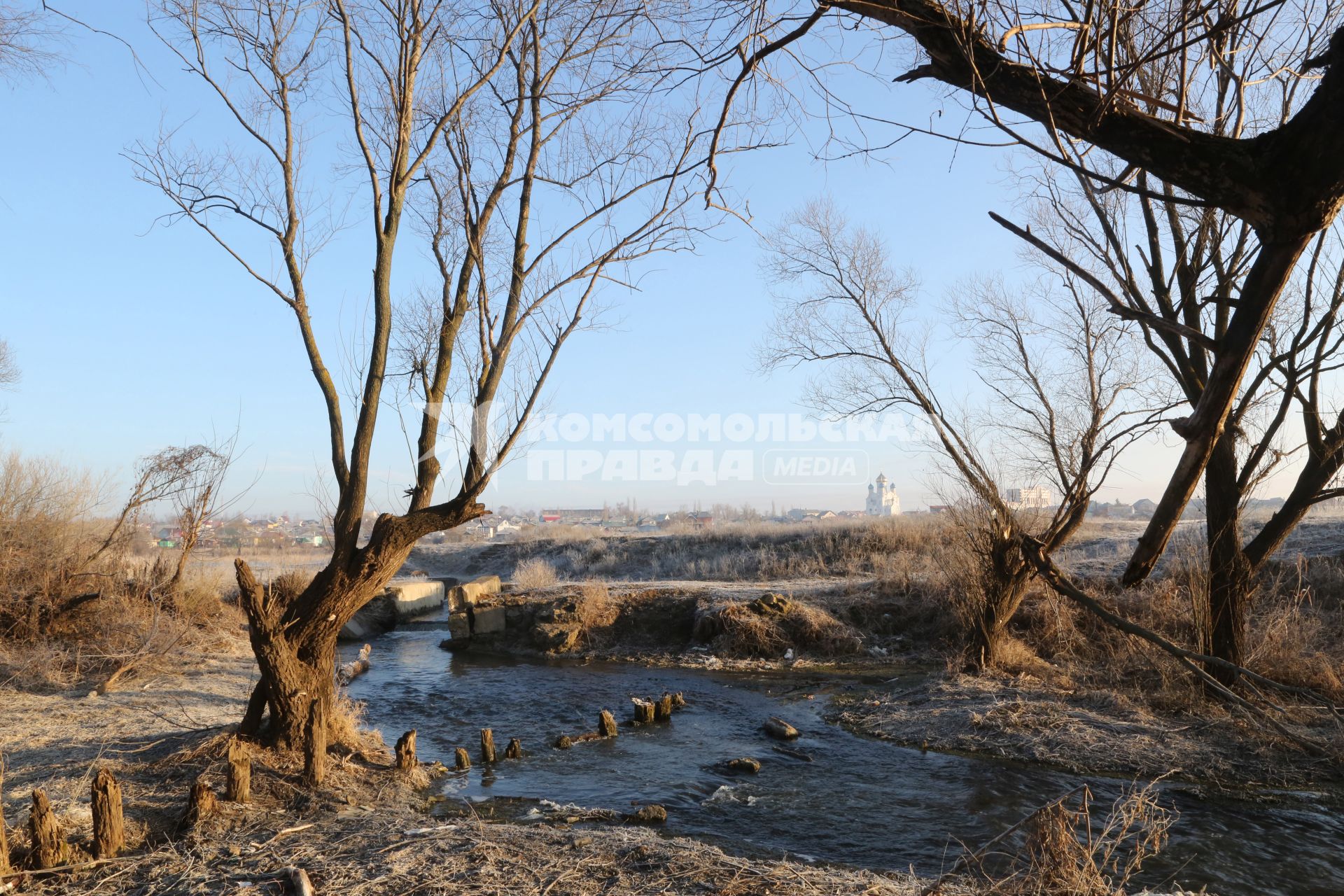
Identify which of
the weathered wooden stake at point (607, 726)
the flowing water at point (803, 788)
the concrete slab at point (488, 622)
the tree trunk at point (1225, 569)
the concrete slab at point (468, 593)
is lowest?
the flowing water at point (803, 788)

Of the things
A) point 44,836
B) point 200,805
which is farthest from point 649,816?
point 44,836

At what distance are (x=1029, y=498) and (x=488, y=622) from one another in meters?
10.3

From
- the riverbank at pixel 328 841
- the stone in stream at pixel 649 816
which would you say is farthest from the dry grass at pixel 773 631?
the riverbank at pixel 328 841

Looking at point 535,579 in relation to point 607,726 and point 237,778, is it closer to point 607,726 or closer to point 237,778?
point 607,726

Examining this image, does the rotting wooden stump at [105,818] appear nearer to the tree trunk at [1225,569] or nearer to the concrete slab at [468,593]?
the tree trunk at [1225,569]

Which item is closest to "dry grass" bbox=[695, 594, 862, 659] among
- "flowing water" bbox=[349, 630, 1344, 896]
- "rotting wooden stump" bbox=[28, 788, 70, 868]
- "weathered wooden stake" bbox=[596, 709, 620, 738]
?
"flowing water" bbox=[349, 630, 1344, 896]

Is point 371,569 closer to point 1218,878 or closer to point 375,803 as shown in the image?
point 375,803

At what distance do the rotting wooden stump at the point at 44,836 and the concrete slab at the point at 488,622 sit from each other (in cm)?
1166

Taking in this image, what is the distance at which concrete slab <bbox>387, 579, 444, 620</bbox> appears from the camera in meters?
19.1

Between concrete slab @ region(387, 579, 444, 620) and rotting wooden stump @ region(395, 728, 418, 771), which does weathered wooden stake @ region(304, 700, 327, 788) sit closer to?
rotting wooden stump @ region(395, 728, 418, 771)

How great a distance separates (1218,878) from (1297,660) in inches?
206

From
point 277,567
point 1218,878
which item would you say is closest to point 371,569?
point 1218,878

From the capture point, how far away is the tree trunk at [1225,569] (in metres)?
9.02

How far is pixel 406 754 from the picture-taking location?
719 cm
